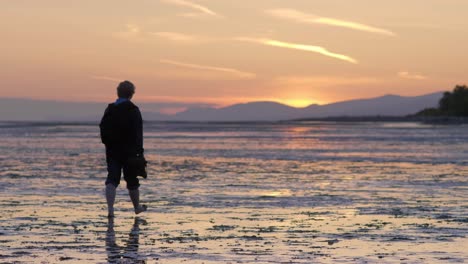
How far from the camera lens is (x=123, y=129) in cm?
1356

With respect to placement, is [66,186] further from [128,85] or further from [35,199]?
[128,85]

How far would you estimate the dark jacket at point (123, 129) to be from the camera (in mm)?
13555

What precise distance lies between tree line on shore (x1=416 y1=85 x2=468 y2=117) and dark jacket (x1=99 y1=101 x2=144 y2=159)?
562ft

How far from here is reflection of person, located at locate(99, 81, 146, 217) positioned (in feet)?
44.5

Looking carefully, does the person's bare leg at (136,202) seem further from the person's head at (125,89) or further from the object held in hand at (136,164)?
the person's head at (125,89)

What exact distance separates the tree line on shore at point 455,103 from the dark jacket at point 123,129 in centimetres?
17135

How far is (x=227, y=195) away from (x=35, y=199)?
3225mm

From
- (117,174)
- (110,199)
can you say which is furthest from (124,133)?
(110,199)

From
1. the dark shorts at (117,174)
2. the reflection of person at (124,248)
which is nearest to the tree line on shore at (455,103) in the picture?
the dark shorts at (117,174)

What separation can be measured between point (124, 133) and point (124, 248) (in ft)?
11.5

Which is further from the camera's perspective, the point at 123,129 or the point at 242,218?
the point at 123,129

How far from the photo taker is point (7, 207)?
1450cm

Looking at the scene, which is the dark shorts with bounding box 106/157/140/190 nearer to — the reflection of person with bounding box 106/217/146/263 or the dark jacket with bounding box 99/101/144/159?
the dark jacket with bounding box 99/101/144/159

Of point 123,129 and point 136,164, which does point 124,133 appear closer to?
point 123,129
